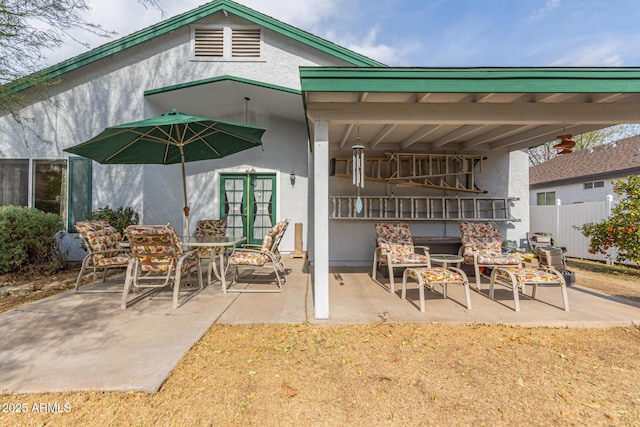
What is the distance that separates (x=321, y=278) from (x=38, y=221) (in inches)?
199

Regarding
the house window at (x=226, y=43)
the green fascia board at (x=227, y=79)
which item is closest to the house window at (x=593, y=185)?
the green fascia board at (x=227, y=79)

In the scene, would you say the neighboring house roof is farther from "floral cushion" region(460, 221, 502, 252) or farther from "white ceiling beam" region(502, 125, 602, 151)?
"floral cushion" region(460, 221, 502, 252)

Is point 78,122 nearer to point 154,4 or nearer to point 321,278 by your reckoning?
point 154,4

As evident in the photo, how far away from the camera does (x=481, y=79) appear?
2953 mm

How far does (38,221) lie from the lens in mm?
4898

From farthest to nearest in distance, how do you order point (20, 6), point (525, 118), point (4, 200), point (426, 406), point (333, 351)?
point (4, 200) → point (20, 6) → point (525, 118) → point (333, 351) → point (426, 406)

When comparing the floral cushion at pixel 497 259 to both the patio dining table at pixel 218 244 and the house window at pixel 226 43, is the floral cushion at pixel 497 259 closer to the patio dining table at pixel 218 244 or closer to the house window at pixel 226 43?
the patio dining table at pixel 218 244

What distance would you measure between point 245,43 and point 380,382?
6.83m

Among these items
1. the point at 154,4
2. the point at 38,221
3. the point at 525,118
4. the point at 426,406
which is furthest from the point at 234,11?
the point at 426,406

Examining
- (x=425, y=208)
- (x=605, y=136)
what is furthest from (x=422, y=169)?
(x=605, y=136)

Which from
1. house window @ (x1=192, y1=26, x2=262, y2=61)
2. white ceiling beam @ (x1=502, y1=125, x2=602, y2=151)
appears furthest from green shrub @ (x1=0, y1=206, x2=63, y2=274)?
white ceiling beam @ (x1=502, y1=125, x2=602, y2=151)

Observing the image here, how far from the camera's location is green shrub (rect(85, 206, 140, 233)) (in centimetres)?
544

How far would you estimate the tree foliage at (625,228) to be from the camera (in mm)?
5109

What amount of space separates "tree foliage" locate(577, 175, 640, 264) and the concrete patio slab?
1742mm
